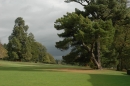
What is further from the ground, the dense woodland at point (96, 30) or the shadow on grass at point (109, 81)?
the dense woodland at point (96, 30)

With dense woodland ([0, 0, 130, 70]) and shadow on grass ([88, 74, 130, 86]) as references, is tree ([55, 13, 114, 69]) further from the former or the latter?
shadow on grass ([88, 74, 130, 86])

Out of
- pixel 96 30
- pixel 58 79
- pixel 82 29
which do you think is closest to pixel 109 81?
pixel 58 79

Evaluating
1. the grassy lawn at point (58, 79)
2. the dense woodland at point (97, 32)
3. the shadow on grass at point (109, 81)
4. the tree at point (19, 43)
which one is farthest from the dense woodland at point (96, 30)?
the tree at point (19, 43)

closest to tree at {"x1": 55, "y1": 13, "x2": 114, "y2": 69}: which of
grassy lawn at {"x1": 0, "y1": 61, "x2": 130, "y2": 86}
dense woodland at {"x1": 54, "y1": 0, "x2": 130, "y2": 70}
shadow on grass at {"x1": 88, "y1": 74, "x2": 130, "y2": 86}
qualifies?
dense woodland at {"x1": 54, "y1": 0, "x2": 130, "y2": 70}

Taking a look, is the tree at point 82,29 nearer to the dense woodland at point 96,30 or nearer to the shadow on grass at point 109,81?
the dense woodland at point 96,30

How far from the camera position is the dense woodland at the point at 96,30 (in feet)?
97.0

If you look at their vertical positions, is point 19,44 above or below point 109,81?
above

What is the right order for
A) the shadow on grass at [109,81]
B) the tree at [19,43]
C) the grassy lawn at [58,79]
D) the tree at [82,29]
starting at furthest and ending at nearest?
the tree at [19,43]
the tree at [82,29]
the shadow on grass at [109,81]
the grassy lawn at [58,79]

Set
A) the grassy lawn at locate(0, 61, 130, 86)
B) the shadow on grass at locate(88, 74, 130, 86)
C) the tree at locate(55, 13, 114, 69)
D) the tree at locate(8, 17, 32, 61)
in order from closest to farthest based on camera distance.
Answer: the grassy lawn at locate(0, 61, 130, 86)
the shadow on grass at locate(88, 74, 130, 86)
the tree at locate(55, 13, 114, 69)
the tree at locate(8, 17, 32, 61)

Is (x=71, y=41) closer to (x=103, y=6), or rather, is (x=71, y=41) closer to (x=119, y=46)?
(x=103, y=6)

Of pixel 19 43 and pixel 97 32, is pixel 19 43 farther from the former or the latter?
pixel 97 32

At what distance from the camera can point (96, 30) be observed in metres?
28.5

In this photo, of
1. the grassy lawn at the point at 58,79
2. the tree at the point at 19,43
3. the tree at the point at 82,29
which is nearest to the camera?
the grassy lawn at the point at 58,79

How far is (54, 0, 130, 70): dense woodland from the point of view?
2958 cm
